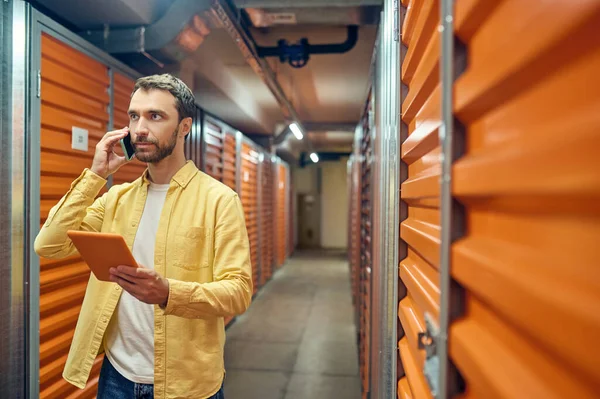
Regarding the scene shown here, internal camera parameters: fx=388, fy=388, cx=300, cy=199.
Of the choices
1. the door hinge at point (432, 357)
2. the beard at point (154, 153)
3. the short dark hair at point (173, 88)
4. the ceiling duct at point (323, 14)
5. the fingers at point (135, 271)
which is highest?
the ceiling duct at point (323, 14)

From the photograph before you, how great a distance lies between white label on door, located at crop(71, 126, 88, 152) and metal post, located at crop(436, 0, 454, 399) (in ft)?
7.77

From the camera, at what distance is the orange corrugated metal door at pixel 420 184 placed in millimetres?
1017

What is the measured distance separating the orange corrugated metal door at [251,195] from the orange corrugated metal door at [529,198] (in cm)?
605

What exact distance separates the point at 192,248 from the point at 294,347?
12.4 ft

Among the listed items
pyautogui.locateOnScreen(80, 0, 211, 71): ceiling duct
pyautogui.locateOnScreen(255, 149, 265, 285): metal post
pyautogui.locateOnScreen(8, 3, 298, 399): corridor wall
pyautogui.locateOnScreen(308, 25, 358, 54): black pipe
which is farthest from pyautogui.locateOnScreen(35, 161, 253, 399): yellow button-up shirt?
pyautogui.locateOnScreen(255, 149, 265, 285): metal post

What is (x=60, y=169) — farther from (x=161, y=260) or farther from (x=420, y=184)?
(x=420, y=184)

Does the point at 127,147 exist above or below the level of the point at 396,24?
below

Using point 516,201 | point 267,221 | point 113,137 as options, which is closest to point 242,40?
point 113,137

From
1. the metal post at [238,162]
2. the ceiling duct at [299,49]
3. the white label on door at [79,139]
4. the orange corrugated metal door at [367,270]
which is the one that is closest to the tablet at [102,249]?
the white label on door at [79,139]

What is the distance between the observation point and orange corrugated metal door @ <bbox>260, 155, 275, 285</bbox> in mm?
8484

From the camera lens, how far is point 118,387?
165cm

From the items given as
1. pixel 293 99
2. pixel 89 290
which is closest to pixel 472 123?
pixel 89 290

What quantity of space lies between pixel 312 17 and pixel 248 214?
4.15m

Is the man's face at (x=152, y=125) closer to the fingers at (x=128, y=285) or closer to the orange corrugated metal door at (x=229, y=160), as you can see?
the fingers at (x=128, y=285)
